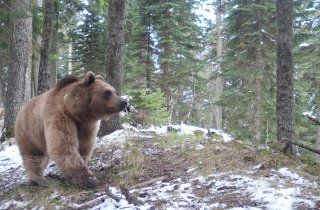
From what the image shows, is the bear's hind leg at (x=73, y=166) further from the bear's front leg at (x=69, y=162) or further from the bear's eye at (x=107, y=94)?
the bear's eye at (x=107, y=94)

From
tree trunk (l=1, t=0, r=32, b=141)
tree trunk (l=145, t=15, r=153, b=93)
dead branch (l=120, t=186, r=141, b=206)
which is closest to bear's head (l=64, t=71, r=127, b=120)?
dead branch (l=120, t=186, r=141, b=206)

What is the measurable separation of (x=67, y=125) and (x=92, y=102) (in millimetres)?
541

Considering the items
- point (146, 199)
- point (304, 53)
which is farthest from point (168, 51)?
point (146, 199)

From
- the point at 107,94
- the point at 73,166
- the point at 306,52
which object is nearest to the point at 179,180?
the point at 73,166

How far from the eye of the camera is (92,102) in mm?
6207

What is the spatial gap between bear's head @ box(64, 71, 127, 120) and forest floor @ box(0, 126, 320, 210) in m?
0.99

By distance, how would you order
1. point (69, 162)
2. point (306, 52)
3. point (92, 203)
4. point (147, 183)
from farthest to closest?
point (306, 52) < point (69, 162) < point (147, 183) < point (92, 203)

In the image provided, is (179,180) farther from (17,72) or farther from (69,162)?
(17,72)

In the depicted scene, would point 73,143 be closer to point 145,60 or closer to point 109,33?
point 109,33

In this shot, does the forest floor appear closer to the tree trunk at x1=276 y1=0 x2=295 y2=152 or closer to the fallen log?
the fallen log

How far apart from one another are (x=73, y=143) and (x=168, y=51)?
1511cm

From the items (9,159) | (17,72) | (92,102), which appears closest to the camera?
(92,102)

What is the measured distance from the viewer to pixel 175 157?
6.52 metres

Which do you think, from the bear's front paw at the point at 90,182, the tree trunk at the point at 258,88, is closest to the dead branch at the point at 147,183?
the bear's front paw at the point at 90,182
